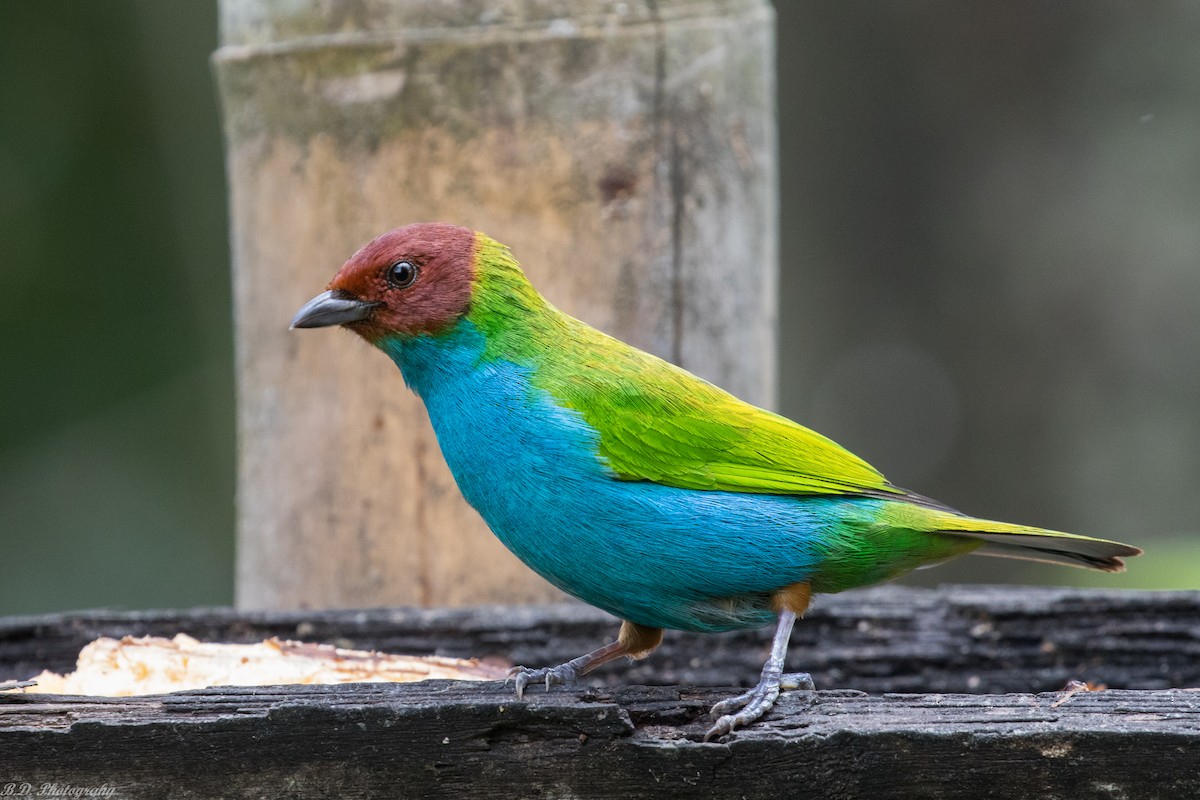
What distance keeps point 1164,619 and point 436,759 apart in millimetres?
2499

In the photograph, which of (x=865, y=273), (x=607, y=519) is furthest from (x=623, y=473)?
(x=865, y=273)

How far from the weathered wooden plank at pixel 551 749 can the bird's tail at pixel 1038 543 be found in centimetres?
79

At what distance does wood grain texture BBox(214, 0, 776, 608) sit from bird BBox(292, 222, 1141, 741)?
725 millimetres

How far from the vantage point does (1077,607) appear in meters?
4.15

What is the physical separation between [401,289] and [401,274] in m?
0.04

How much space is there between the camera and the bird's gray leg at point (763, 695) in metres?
2.51

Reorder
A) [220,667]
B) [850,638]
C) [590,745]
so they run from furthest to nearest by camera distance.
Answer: [850,638] → [220,667] → [590,745]

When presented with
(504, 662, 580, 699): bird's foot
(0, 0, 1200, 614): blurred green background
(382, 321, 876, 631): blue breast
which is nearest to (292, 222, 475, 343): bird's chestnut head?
(382, 321, 876, 631): blue breast

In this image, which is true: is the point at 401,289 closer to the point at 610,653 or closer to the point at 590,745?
the point at 610,653

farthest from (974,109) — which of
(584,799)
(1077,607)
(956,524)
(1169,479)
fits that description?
(584,799)

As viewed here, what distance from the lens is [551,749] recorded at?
2.45m

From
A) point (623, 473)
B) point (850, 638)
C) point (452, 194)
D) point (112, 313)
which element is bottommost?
point (850, 638)

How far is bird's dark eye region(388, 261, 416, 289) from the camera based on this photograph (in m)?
3.35

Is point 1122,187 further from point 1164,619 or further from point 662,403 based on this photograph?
point 662,403
